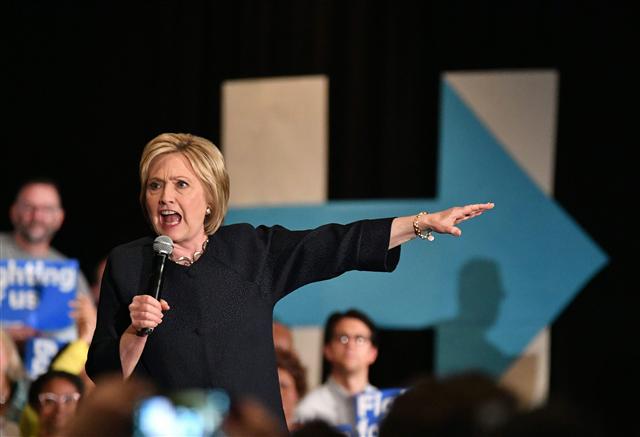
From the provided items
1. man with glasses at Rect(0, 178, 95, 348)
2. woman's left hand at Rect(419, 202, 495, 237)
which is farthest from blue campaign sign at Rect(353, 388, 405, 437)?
man with glasses at Rect(0, 178, 95, 348)

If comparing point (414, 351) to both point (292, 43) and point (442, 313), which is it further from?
point (292, 43)

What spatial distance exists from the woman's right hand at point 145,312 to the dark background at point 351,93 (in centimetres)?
315

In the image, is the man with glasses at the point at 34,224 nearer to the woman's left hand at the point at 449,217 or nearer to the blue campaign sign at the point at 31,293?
the blue campaign sign at the point at 31,293

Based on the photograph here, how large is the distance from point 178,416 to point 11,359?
3490 millimetres

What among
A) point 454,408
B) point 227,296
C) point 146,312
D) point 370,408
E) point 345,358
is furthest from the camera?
point 345,358

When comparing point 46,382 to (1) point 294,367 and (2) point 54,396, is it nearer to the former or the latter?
(2) point 54,396

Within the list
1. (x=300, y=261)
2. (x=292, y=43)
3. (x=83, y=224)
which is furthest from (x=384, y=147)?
(x=300, y=261)

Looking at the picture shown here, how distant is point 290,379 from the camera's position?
4.60m

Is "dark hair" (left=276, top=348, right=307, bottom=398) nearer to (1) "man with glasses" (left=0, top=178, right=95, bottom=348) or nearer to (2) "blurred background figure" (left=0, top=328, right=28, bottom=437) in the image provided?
(2) "blurred background figure" (left=0, top=328, right=28, bottom=437)

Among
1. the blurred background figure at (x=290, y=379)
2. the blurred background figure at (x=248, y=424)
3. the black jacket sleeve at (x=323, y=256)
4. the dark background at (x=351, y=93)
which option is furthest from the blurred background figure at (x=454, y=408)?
the dark background at (x=351, y=93)

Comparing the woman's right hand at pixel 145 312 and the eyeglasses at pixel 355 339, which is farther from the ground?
the woman's right hand at pixel 145 312

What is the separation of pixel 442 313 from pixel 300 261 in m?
2.84

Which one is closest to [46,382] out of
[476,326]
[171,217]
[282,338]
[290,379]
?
[290,379]

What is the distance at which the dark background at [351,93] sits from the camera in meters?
5.23
